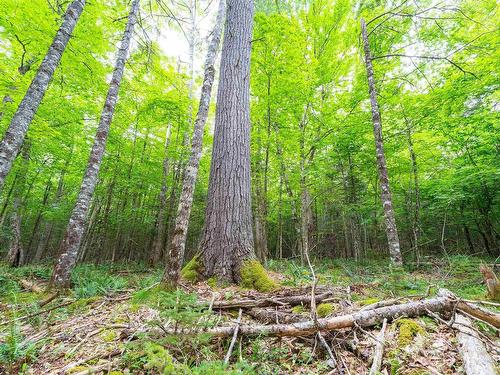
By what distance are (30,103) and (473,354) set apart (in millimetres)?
6489

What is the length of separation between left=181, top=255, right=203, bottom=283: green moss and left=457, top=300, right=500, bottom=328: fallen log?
11.5 feet

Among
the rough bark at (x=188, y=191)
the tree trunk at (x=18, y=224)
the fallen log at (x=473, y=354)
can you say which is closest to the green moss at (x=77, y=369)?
the rough bark at (x=188, y=191)

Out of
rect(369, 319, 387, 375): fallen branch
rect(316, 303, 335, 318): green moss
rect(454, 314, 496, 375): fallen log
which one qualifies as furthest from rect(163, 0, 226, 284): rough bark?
rect(454, 314, 496, 375): fallen log

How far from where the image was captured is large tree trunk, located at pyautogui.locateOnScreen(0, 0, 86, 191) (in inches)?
149

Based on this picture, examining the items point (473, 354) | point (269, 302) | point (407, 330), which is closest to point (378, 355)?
point (407, 330)

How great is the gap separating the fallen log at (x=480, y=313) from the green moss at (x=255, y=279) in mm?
2256

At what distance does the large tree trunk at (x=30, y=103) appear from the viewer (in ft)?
12.5

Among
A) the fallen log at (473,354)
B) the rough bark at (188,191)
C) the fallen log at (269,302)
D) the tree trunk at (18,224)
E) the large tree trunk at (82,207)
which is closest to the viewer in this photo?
the fallen log at (473,354)

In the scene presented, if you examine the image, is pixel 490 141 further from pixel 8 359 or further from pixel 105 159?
pixel 105 159

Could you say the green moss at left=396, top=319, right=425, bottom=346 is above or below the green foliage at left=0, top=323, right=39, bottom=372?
above

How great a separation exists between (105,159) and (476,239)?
24.3 m

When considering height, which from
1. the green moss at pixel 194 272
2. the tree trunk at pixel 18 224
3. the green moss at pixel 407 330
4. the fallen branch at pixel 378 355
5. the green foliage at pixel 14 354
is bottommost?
the green foliage at pixel 14 354

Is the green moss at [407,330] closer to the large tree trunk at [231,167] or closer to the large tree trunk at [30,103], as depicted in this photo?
the large tree trunk at [231,167]

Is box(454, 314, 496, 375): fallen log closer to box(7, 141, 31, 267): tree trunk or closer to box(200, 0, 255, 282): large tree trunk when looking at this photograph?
box(200, 0, 255, 282): large tree trunk
